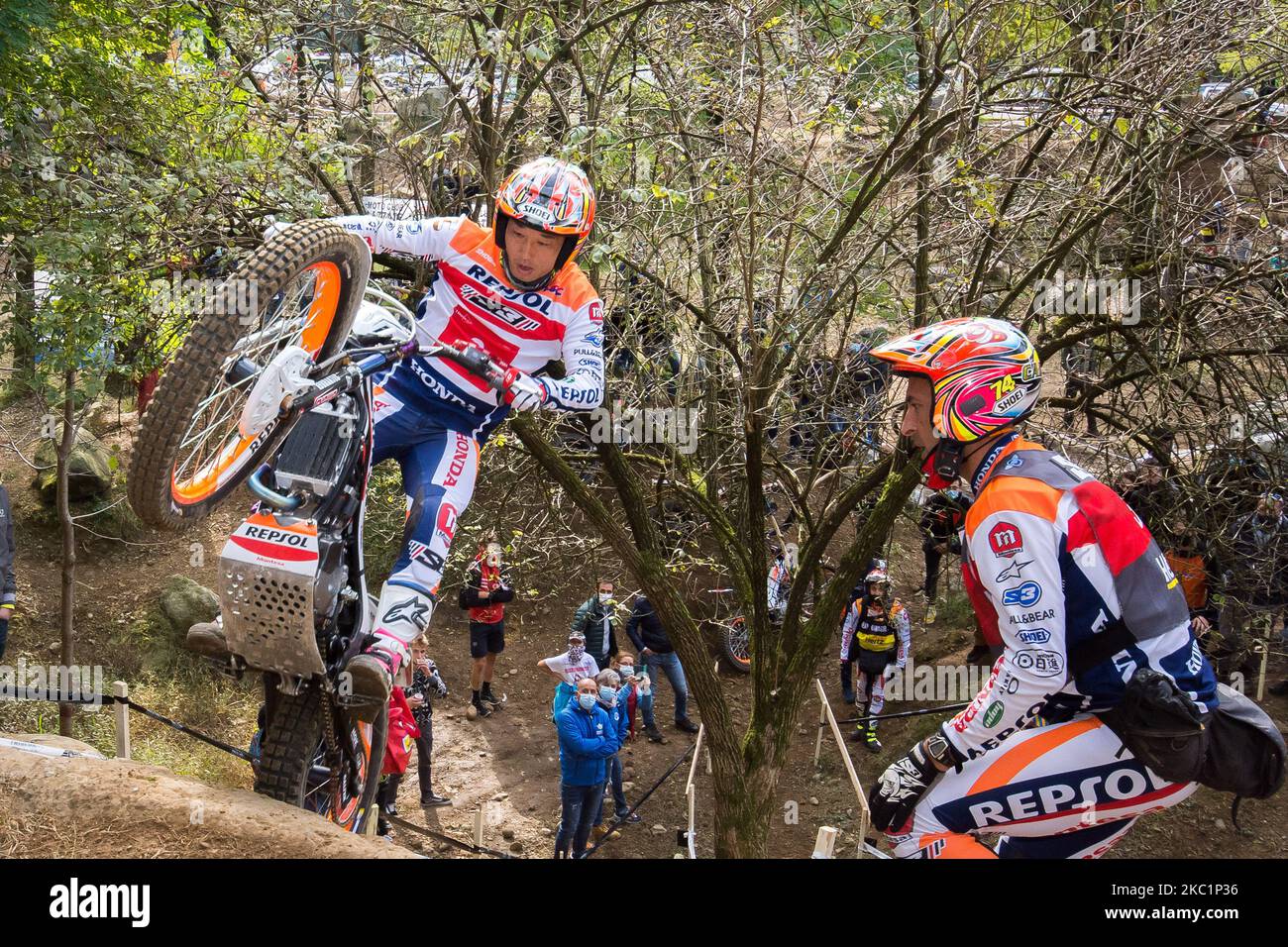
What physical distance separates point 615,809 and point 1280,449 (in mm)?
7070

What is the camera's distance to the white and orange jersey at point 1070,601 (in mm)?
4406

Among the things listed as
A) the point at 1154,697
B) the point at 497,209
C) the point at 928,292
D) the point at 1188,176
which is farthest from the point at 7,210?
the point at 1188,176

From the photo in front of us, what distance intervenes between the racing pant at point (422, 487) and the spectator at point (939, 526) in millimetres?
2701

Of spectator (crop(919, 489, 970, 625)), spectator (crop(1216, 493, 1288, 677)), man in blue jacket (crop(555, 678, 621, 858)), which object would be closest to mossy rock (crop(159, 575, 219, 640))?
man in blue jacket (crop(555, 678, 621, 858))


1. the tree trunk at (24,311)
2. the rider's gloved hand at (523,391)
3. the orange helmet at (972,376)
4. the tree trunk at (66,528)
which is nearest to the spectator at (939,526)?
the orange helmet at (972,376)

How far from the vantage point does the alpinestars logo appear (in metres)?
5.76

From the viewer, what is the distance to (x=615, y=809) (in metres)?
12.2

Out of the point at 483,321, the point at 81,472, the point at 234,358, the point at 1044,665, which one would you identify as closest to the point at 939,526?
the point at 483,321

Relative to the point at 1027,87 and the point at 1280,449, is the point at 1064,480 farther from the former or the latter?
the point at 1027,87

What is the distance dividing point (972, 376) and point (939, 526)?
809 cm

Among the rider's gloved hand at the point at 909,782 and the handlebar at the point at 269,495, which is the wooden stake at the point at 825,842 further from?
the handlebar at the point at 269,495

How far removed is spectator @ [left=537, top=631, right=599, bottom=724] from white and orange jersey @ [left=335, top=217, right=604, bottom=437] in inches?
176

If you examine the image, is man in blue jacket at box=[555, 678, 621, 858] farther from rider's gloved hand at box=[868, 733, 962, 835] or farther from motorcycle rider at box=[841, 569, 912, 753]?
rider's gloved hand at box=[868, 733, 962, 835]

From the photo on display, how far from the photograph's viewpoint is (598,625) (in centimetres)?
1247
